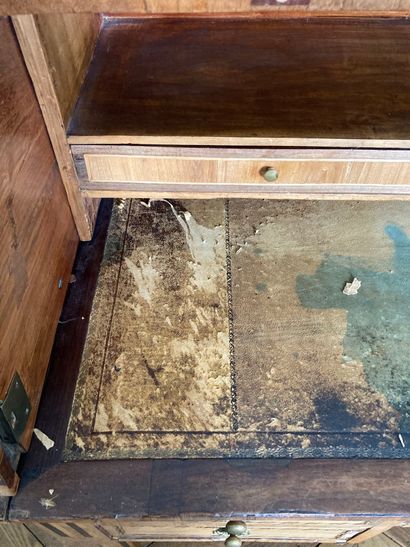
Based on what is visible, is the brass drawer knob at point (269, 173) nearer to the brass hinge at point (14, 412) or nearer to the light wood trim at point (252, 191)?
the light wood trim at point (252, 191)

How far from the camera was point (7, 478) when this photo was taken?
65cm

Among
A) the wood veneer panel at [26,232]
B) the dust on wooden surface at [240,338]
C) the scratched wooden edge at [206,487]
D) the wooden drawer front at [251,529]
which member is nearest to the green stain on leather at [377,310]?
the dust on wooden surface at [240,338]

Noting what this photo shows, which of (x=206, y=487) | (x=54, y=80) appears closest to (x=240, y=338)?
(x=206, y=487)

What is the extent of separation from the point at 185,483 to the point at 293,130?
1.86 feet

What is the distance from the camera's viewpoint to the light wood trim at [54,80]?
626 mm

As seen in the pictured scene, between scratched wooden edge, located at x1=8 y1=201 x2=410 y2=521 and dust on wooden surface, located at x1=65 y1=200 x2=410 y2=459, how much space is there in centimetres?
2

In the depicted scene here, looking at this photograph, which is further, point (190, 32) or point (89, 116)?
point (190, 32)

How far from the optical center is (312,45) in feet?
2.99

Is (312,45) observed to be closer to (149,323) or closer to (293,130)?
(293,130)

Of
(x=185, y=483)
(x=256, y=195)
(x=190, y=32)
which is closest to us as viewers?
(x=185, y=483)

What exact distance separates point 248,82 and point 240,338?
0.46 metres

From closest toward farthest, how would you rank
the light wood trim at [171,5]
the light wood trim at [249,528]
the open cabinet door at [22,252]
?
1. the light wood trim at [171,5]
2. the open cabinet door at [22,252]
3. the light wood trim at [249,528]

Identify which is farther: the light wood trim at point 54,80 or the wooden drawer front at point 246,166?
the wooden drawer front at point 246,166

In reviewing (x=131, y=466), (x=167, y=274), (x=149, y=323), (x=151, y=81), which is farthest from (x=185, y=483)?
(x=151, y=81)
